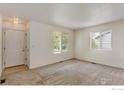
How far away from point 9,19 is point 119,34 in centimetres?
496

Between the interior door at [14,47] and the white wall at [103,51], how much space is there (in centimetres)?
352

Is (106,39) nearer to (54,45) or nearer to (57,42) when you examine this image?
(57,42)

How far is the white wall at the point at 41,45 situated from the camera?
3.82 m

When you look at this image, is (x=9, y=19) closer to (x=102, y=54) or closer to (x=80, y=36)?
(x=80, y=36)

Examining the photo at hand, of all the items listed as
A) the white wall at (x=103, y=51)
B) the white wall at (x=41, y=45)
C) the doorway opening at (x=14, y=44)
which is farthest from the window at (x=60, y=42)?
the doorway opening at (x=14, y=44)

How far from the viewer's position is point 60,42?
5.40 metres

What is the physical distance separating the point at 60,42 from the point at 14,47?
8.23 feet

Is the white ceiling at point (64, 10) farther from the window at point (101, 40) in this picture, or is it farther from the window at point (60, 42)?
the window at point (60, 42)

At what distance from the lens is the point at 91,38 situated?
17.5 ft

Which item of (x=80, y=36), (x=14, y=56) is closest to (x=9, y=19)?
(x=14, y=56)

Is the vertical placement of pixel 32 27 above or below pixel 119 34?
above

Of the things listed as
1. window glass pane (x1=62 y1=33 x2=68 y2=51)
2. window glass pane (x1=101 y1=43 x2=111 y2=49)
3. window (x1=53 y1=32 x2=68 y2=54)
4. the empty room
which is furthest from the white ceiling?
window glass pane (x1=62 y1=33 x2=68 y2=51)

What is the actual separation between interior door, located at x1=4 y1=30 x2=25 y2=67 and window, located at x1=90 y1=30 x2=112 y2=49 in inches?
154

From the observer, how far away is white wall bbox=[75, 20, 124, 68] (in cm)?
386
